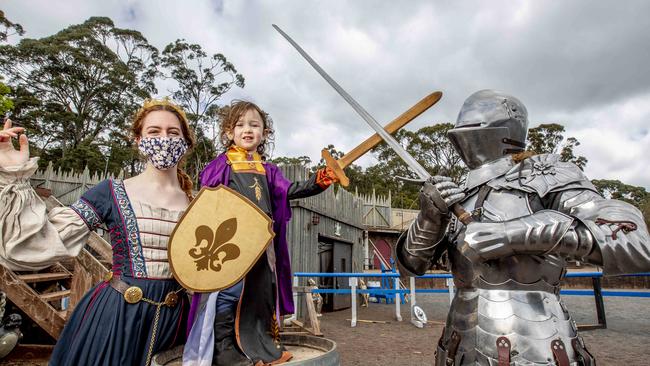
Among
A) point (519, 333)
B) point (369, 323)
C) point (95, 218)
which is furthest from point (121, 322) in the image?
point (369, 323)

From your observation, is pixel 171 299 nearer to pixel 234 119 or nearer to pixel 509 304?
pixel 234 119

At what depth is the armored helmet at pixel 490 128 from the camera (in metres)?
1.90

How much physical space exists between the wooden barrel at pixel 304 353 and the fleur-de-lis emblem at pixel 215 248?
456mm

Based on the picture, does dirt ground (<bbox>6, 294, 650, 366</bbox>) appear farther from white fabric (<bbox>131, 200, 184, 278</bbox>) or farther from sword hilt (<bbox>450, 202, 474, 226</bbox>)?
sword hilt (<bbox>450, 202, 474, 226</bbox>)

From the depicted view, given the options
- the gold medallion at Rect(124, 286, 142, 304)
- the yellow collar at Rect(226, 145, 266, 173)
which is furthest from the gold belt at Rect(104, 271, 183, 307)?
the yellow collar at Rect(226, 145, 266, 173)

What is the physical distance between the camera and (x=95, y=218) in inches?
67.2

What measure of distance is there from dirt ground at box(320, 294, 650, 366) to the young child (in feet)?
11.3

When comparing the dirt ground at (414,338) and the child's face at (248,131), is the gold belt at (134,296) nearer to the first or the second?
the child's face at (248,131)

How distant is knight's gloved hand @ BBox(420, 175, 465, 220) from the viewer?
1.58 metres

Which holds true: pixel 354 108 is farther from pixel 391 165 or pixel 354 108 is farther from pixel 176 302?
pixel 391 165

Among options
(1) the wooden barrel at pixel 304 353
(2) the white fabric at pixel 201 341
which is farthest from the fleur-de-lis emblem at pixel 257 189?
(1) the wooden barrel at pixel 304 353

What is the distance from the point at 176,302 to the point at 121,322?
0.26 meters

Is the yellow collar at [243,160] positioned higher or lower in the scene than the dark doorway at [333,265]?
higher

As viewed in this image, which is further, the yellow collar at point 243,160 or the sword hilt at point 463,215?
the yellow collar at point 243,160
